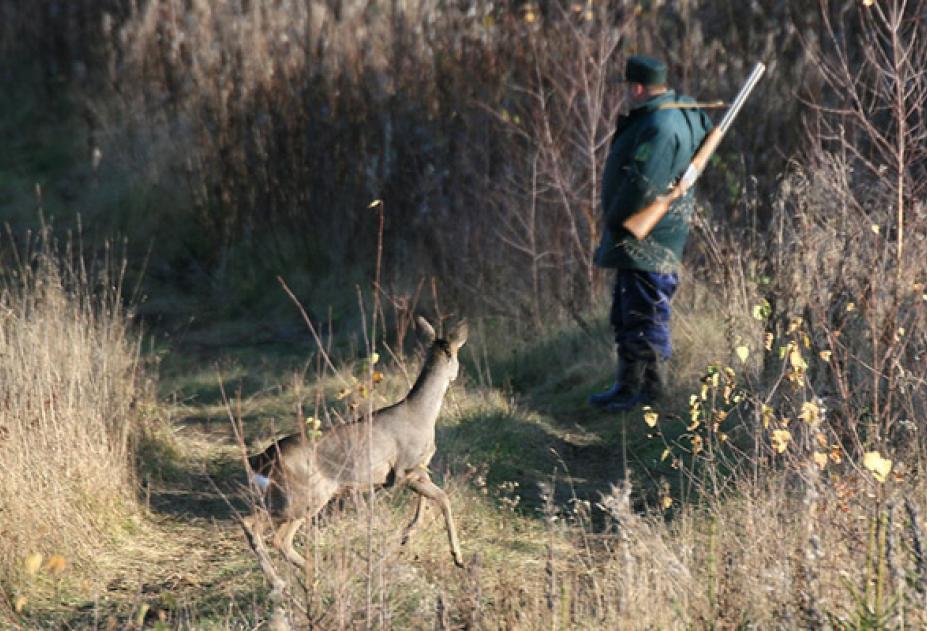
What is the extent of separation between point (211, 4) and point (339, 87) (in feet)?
7.58

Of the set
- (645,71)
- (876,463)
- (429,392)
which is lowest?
(429,392)

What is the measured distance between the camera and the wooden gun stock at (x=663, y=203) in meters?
6.61

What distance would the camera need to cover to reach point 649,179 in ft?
22.1

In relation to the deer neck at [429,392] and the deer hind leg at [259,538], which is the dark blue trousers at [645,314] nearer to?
the deer neck at [429,392]

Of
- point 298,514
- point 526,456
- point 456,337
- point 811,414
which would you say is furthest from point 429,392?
point 526,456

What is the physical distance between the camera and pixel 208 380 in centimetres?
801

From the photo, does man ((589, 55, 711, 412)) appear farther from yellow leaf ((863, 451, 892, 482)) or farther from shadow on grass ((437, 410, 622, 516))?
yellow leaf ((863, 451, 892, 482))

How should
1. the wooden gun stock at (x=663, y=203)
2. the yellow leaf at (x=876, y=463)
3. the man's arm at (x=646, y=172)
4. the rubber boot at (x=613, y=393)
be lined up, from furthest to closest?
the rubber boot at (x=613, y=393)
the man's arm at (x=646, y=172)
the wooden gun stock at (x=663, y=203)
the yellow leaf at (x=876, y=463)

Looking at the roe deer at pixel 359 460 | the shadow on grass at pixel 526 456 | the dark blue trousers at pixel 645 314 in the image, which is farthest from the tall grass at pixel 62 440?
the dark blue trousers at pixel 645 314

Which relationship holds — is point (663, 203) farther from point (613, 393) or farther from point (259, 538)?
point (259, 538)

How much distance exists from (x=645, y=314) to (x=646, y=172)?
73 cm

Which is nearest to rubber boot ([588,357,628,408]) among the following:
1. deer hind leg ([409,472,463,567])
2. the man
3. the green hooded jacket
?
the man

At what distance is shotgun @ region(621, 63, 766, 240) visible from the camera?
6609mm

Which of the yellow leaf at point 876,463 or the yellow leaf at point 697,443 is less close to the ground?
the yellow leaf at point 876,463
